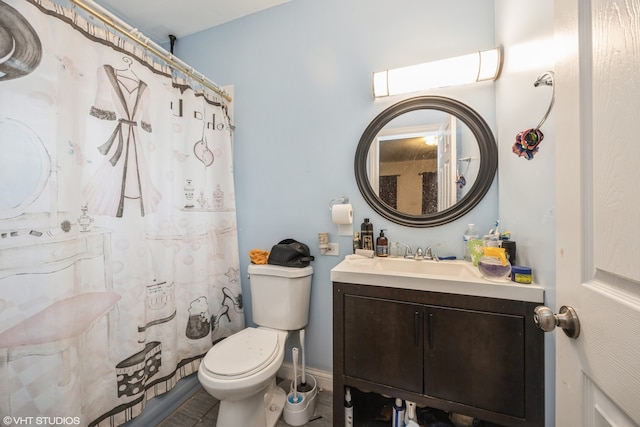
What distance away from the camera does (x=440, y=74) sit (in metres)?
1.30

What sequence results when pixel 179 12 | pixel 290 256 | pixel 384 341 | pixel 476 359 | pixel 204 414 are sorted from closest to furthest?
pixel 476 359 → pixel 384 341 → pixel 204 414 → pixel 290 256 → pixel 179 12

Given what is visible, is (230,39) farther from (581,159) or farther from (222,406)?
(222,406)

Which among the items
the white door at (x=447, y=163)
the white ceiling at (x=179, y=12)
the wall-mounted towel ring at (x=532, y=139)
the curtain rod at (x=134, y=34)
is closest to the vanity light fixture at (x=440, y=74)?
the white door at (x=447, y=163)

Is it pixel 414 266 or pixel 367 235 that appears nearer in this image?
pixel 414 266

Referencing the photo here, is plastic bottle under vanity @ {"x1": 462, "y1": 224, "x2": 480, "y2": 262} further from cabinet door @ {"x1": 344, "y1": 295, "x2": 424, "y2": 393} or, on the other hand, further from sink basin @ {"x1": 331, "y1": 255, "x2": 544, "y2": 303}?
cabinet door @ {"x1": 344, "y1": 295, "x2": 424, "y2": 393}

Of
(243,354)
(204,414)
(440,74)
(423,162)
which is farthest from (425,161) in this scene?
(204,414)

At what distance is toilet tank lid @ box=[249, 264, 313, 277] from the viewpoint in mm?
1469

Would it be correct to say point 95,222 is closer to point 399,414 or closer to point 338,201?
point 338,201

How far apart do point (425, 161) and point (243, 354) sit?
147cm

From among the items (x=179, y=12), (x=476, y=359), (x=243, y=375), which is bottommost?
(x=243, y=375)

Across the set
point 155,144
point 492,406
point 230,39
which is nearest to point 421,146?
point 492,406

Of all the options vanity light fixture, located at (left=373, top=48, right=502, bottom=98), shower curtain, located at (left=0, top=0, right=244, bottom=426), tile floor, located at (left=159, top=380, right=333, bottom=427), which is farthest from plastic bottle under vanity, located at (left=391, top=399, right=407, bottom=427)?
vanity light fixture, located at (left=373, top=48, right=502, bottom=98)

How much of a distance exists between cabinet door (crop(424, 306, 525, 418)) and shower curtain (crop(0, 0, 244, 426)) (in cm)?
134

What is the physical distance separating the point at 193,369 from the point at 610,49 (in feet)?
6.90
